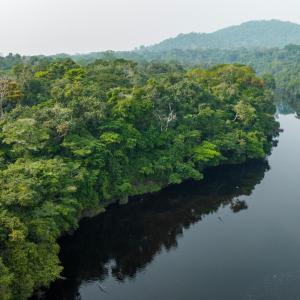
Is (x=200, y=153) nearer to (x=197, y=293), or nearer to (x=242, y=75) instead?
(x=197, y=293)

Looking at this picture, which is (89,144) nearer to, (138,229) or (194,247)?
(138,229)

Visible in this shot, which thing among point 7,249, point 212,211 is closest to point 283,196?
point 212,211

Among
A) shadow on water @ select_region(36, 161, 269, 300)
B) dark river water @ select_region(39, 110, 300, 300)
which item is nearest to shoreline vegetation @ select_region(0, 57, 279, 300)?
shadow on water @ select_region(36, 161, 269, 300)

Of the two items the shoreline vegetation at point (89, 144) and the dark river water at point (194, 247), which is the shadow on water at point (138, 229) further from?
the shoreline vegetation at point (89, 144)

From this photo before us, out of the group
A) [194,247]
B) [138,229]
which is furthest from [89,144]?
[194,247]

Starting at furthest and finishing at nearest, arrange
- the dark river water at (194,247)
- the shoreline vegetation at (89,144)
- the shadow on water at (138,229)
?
the shadow on water at (138,229), the dark river water at (194,247), the shoreline vegetation at (89,144)

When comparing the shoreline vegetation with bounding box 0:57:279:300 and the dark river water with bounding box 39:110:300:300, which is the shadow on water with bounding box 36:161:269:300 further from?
the shoreline vegetation with bounding box 0:57:279:300

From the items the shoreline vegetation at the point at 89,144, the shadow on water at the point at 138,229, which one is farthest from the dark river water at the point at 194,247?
the shoreline vegetation at the point at 89,144
